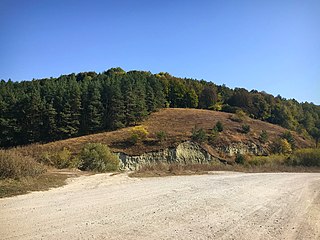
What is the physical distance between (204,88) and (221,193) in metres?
103

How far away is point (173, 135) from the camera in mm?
61094

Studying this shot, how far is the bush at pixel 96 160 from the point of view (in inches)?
1010

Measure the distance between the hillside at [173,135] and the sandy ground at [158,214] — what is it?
36643 millimetres

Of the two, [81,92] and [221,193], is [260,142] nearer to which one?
[81,92]

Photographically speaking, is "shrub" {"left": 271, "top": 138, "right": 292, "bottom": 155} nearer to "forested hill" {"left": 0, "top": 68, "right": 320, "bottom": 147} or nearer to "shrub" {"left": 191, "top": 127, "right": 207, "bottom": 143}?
"shrub" {"left": 191, "top": 127, "right": 207, "bottom": 143}

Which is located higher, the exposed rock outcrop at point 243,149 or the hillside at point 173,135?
the hillside at point 173,135

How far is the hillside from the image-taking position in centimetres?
5556

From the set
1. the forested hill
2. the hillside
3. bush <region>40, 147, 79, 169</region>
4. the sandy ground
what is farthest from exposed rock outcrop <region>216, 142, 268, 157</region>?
the sandy ground

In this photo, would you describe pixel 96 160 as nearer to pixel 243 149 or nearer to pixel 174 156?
pixel 174 156

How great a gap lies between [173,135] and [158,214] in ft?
170

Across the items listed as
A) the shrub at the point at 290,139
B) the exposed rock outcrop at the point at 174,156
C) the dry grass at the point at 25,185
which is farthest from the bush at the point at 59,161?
the shrub at the point at 290,139

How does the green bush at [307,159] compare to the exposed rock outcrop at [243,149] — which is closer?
the green bush at [307,159]

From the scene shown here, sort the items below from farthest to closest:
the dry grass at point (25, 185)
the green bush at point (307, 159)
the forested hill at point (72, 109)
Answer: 1. the forested hill at point (72, 109)
2. the green bush at point (307, 159)
3. the dry grass at point (25, 185)

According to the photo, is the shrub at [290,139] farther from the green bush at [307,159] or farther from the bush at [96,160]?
the bush at [96,160]
